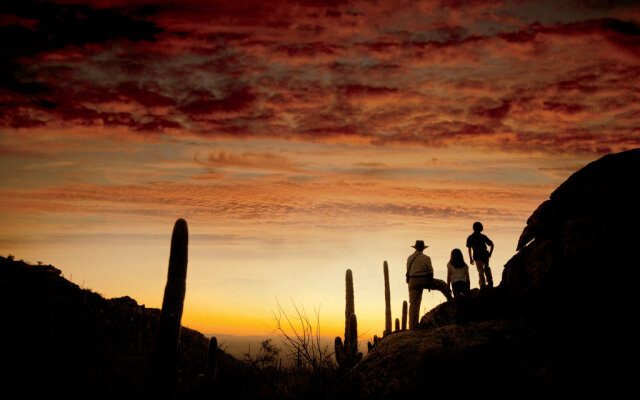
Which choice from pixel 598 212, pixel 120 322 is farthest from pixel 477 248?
pixel 120 322

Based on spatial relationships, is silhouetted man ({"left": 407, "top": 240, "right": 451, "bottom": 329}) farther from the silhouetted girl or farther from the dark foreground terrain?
the dark foreground terrain

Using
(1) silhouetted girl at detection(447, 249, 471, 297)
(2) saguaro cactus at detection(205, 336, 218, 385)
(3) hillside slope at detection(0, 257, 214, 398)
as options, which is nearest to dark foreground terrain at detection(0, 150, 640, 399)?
(3) hillside slope at detection(0, 257, 214, 398)

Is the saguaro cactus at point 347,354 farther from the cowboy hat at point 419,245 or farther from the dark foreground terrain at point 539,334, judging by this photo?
the cowboy hat at point 419,245

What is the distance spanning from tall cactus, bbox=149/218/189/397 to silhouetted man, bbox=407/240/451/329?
18.4ft

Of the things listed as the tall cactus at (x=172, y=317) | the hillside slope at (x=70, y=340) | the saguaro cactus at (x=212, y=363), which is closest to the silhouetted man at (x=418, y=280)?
the saguaro cactus at (x=212, y=363)

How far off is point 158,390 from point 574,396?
255 inches

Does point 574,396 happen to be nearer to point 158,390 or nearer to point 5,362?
point 158,390

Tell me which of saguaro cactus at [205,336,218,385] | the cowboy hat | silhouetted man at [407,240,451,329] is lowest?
saguaro cactus at [205,336,218,385]

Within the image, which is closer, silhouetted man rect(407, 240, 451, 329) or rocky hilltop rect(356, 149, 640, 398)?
rocky hilltop rect(356, 149, 640, 398)

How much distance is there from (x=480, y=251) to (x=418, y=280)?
65.7 inches

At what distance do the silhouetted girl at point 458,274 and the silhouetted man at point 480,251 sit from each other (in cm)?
27

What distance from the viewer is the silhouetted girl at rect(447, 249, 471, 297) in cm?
1072

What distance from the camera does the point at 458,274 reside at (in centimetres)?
1078

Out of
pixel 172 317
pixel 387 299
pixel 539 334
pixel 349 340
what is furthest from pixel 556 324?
pixel 387 299
